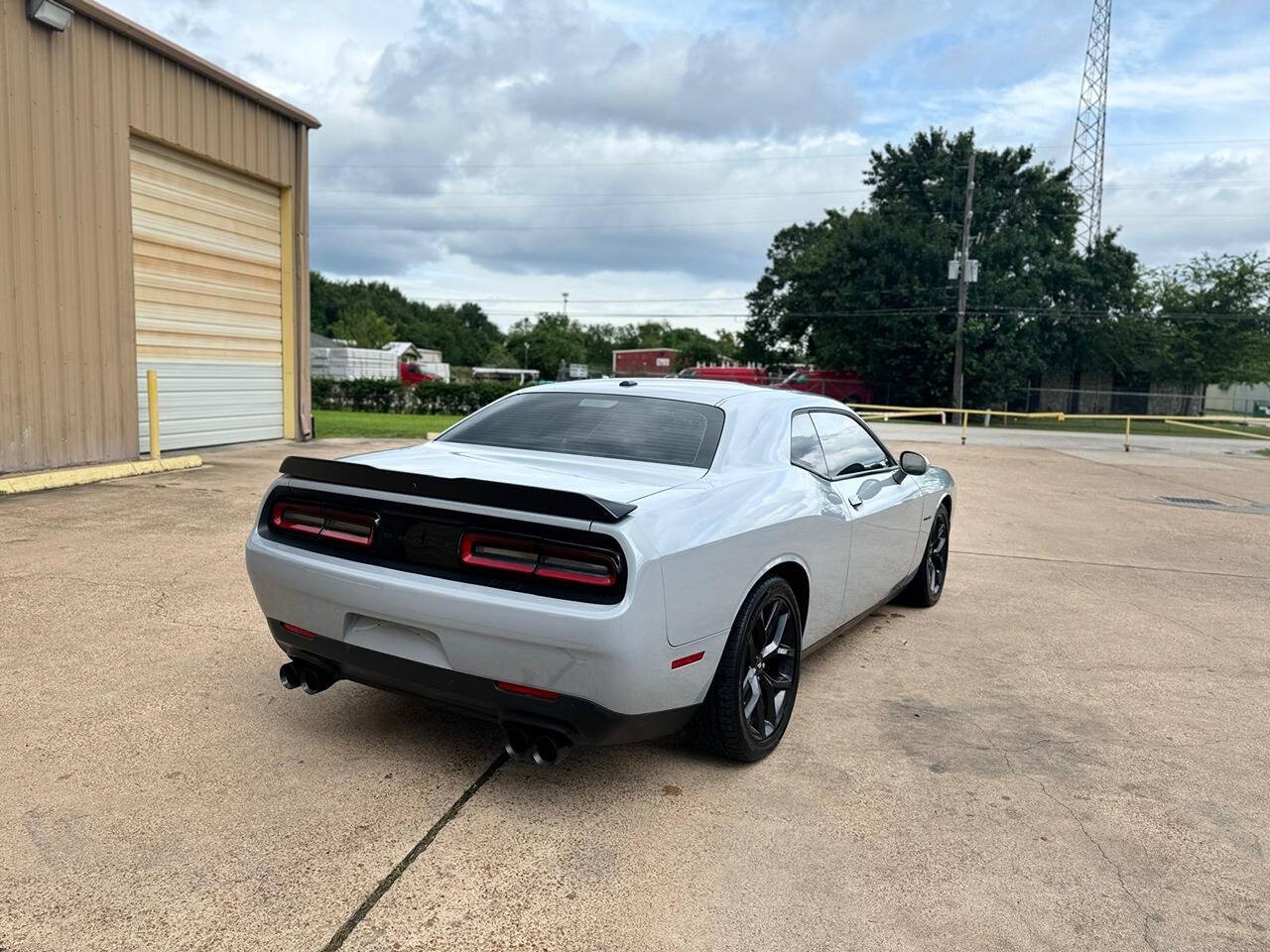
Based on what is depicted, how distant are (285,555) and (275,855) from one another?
1.04 metres

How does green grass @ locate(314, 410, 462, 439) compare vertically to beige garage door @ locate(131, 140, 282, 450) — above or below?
below

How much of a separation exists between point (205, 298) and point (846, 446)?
1117 cm

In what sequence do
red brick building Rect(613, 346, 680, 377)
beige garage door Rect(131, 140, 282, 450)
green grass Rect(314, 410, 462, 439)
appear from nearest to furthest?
beige garage door Rect(131, 140, 282, 450) → green grass Rect(314, 410, 462, 439) → red brick building Rect(613, 346, 680, 377)

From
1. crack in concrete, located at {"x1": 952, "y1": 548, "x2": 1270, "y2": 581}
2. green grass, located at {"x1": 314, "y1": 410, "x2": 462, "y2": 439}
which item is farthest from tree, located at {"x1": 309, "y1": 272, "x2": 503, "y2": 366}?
crack in concrete, located at {"x1": 952, "y1": 548, "x2": 1270, "y2": 581}

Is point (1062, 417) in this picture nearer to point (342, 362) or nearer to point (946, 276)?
point (946, 276)

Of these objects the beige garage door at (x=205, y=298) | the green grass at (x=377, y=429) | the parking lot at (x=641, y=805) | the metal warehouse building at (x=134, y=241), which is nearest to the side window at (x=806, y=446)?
the parking lot at (x=641, y=805)

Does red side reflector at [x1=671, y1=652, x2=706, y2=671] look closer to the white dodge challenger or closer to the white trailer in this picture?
the white dodge challenger

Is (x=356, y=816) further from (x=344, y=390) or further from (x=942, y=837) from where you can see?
(x=344, y=390)

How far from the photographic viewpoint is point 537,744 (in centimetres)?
285

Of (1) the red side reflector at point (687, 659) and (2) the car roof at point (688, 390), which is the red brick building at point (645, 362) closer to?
(2) the car roof at point (688, 390)

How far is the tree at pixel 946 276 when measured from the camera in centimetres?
3994

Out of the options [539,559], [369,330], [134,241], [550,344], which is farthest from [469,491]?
[550,344]

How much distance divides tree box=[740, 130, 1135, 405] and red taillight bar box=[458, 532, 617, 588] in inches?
1554

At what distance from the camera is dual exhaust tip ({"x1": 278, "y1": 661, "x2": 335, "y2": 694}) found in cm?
328
